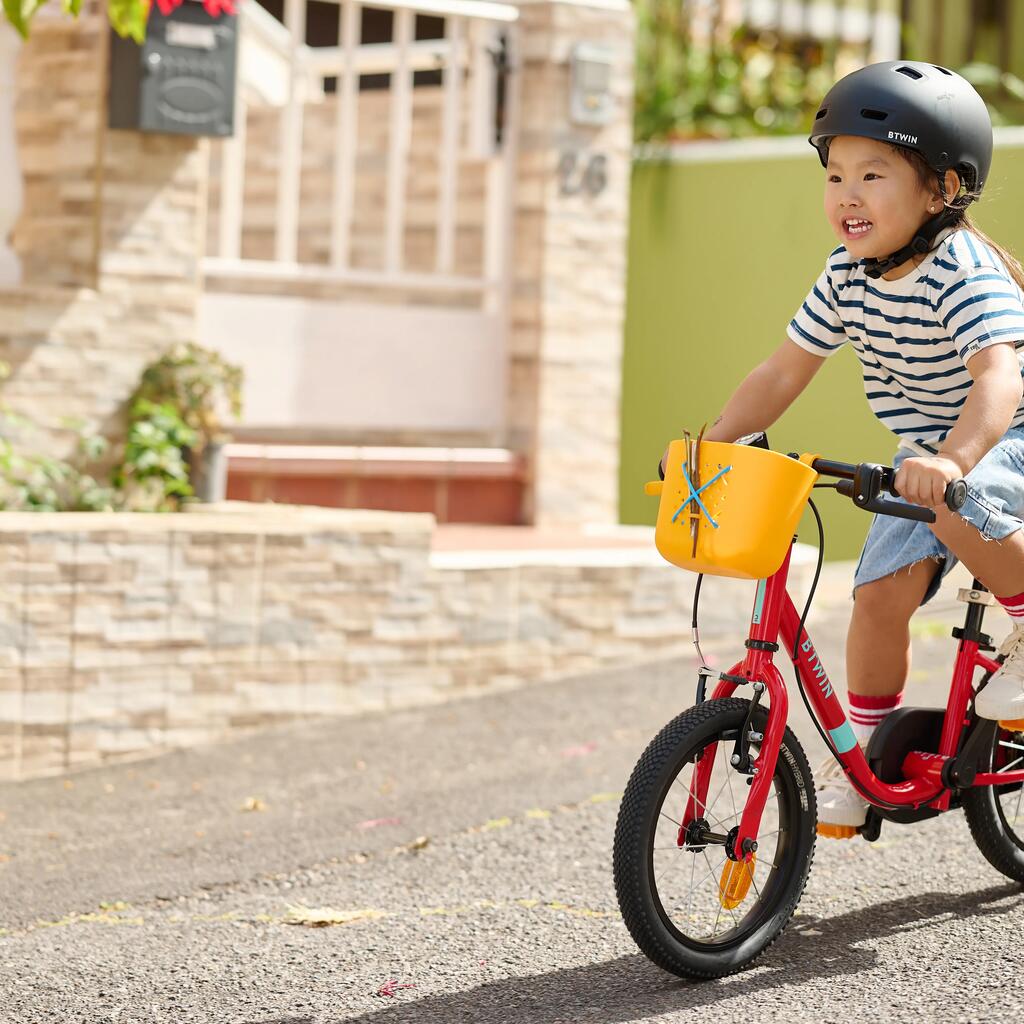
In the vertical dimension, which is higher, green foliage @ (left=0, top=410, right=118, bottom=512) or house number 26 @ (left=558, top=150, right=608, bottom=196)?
Answer: house number 26 @ (left=558, top=150, right=608, bottom=196)

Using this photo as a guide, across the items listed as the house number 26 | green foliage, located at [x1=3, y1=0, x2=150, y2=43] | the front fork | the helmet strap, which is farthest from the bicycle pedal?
the house number 26

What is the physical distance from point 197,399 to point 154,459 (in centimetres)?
35

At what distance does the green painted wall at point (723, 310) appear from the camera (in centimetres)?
842

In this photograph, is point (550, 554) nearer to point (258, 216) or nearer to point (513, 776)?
point (513, 776)

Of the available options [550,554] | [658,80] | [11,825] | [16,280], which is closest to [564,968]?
[11,825]

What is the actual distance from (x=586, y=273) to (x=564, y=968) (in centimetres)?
502

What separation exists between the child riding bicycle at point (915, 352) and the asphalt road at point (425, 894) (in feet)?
1.51

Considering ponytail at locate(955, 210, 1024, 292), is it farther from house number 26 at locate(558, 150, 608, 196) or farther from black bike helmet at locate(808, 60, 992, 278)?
house number 26 at locate(558, 150, 608, 196)

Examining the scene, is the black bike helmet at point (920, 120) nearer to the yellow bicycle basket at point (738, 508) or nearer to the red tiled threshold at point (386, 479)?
the yellow bicycle basket at point (738, 508)


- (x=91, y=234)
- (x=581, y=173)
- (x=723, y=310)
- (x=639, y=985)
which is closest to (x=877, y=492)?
(x=639, y=985)

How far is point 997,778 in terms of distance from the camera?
3703mm

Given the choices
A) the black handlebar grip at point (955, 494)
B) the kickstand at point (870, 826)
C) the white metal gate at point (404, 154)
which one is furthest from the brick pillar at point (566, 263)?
the black handlebar grip at point (955, 494)

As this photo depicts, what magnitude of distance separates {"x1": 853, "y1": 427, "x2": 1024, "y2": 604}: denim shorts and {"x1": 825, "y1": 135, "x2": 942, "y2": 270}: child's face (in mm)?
476

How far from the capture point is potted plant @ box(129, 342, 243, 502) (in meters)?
6.99
